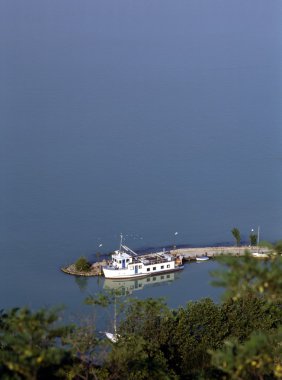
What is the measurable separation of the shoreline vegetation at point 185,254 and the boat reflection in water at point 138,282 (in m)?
0.26

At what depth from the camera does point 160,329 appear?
6.38 m

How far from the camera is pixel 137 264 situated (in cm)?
1005

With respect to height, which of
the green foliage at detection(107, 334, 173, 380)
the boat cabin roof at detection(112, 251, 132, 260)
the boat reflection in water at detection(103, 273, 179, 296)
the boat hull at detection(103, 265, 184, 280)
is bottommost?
the green foliage at detection(107, 334, 173, 380)

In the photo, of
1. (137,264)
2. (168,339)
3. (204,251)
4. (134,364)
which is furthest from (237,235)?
(134,364)

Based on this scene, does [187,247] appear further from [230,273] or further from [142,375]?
[230,273]

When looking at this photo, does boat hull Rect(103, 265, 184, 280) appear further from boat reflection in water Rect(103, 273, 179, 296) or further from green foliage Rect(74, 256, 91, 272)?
green foliage Rect(74, 256, 91, 272)

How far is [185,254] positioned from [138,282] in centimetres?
82

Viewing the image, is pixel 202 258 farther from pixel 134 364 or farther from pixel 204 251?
pixel 134 364

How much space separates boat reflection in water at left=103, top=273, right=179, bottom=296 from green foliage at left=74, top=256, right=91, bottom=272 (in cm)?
29

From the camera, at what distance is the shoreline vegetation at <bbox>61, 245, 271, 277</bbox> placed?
988 cm

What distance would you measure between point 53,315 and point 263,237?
7.95 metres

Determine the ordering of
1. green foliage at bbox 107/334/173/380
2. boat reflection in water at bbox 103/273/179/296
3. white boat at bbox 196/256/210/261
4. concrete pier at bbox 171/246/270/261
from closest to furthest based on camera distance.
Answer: green foliage at bbox 107/334/173/380
boat reflection in water at bbox 103/273/179/296
white boat at bbox 196/256/210/261
concrete pier at bbox 171/246/270/261

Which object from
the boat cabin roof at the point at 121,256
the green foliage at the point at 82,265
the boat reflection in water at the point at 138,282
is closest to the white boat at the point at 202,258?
the boat reflection in water at the point at 138,282

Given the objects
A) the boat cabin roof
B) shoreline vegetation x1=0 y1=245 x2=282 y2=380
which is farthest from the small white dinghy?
shoreline vegetation x1=0 y1=245 x2=282 y2=380
